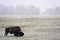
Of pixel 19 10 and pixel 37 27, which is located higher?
pixel 19 10

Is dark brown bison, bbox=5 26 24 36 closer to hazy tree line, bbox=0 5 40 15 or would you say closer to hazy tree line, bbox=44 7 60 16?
hazy tree line, bbox=0 5 40 15

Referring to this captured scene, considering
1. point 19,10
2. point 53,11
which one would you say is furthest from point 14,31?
point 53,11

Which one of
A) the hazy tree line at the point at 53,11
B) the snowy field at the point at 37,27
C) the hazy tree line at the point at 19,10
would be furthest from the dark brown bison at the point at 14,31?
the hazy tree line at the point at 53,11

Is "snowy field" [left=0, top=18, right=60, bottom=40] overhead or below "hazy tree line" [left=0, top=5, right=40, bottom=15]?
below

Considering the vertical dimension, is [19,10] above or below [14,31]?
above

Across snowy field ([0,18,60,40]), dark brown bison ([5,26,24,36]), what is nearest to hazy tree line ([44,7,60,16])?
snowy field ([0,18,60,40])

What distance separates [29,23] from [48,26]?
24cm

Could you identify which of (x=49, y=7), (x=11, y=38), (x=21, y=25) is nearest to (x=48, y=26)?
(x=49, y=7)

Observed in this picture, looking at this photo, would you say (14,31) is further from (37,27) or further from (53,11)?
(53,11)

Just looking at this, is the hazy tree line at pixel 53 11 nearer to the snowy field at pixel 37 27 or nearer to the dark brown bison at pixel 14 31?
the snowy field at pixel 37 27

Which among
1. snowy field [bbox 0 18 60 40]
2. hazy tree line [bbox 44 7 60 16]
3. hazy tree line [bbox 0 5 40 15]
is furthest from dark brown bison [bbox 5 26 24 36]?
hazy tree line [bbox 44 7 60 16]

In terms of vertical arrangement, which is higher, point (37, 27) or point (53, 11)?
point (53, 11)

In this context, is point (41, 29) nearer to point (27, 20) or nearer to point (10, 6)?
point (27, 20)

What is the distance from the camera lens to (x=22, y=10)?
1.50m
